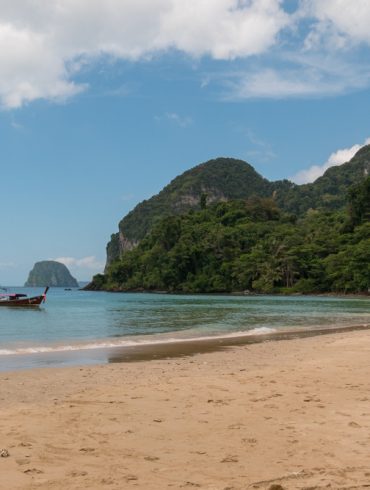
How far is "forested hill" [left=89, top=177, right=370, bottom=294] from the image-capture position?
9650cm

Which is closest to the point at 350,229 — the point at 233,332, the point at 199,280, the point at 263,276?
the point at 263,276

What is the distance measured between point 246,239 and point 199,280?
15.3 m

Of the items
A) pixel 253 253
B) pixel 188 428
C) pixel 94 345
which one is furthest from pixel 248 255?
pixel 188 428

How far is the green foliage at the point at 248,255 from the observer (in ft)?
316

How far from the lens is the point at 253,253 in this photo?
359 feet

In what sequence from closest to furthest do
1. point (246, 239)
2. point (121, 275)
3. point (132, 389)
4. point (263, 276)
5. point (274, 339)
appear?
point (132, 389) < point (274, 339) < point (263, 276) < point (246, 239) < point (121, 275)

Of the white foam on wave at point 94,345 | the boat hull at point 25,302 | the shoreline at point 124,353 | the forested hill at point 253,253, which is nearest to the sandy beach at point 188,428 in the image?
the shoreline at point 124,353

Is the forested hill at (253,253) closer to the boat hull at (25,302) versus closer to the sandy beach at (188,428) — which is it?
the boat hull at (25,302)

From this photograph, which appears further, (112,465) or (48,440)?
(48,440)

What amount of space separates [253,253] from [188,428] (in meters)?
104

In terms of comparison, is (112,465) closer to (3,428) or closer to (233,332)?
(3,428)

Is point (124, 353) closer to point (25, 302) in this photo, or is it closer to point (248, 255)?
point (25, 302)

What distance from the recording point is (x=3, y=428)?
6.21m

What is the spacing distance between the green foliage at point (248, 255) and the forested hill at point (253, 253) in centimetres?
18
